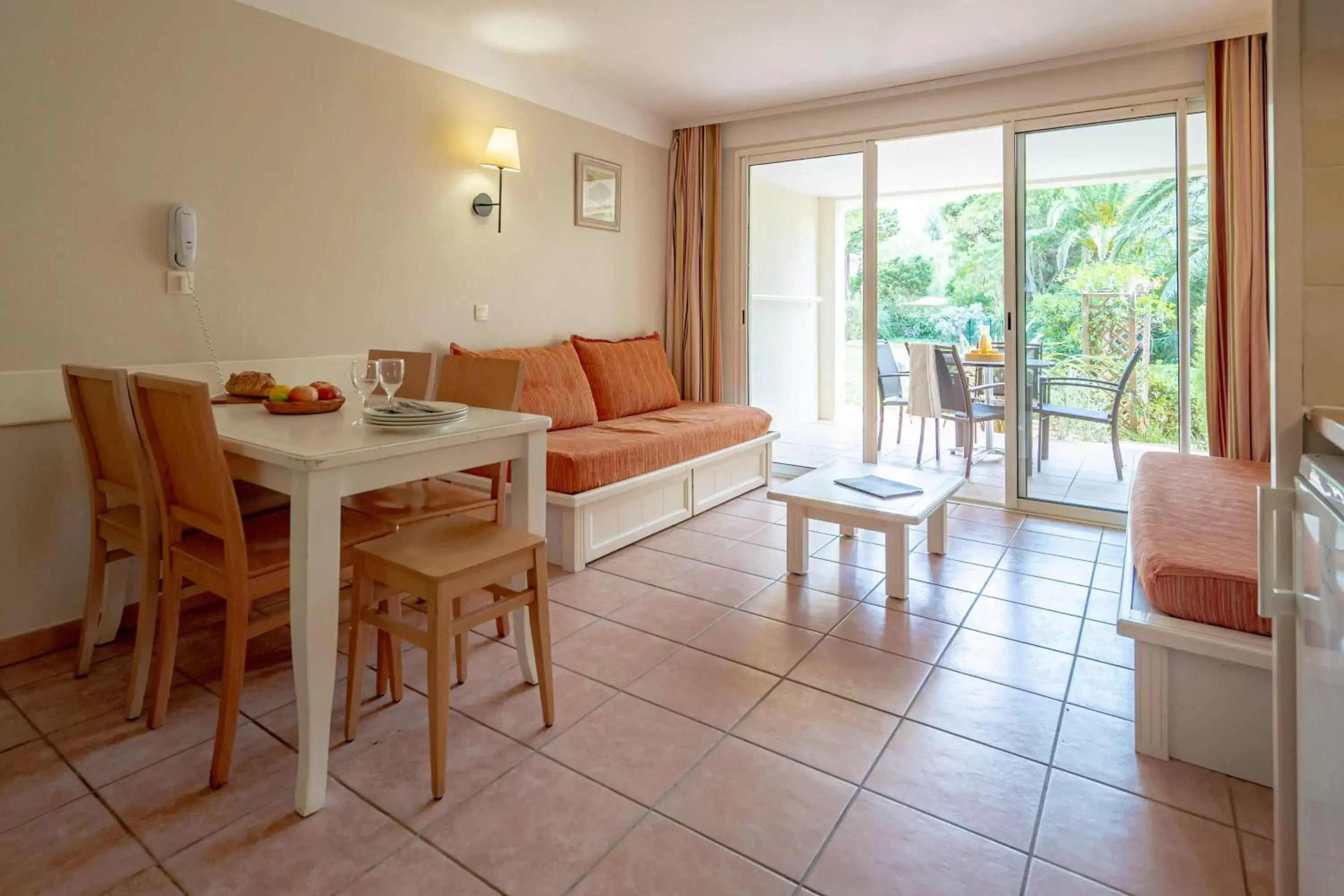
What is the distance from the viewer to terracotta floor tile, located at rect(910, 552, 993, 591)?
10.1 feet

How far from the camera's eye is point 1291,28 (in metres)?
1.17

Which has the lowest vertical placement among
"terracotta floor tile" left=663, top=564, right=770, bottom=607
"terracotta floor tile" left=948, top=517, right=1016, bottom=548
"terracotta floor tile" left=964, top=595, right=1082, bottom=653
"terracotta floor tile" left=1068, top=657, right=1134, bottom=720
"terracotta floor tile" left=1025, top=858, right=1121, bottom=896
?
"terracotta floor tile" left=1025, top=858, right=1121, bottom=896

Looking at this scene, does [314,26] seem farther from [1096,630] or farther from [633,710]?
[1096,630]

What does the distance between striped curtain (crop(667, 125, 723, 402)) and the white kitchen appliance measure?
4.17 meters

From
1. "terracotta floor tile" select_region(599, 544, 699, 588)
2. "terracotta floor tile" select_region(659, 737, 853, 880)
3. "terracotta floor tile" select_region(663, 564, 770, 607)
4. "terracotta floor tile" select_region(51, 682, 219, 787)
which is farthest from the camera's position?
"terracotta floor tile" select_region(599, 544, 699, 588)

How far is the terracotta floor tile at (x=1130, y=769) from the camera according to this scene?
168 centimetres

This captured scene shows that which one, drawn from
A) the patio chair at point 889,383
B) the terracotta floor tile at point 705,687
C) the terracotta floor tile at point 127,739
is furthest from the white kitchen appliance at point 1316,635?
the patio chair at point 889,383

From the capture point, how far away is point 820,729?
78.3 inches

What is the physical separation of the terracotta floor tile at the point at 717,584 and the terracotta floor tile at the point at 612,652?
422 millimetres

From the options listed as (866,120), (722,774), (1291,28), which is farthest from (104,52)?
(866,120)

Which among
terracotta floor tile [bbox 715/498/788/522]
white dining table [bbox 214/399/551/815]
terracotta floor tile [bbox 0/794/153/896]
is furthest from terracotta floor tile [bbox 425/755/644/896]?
terracotta floor tile [bbox 715/498/788/522]

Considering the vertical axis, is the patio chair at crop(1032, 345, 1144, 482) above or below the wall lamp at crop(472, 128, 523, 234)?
below

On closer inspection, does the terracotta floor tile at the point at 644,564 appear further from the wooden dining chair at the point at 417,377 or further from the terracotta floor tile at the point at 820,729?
the terracotta floor tile at the point at 820,729

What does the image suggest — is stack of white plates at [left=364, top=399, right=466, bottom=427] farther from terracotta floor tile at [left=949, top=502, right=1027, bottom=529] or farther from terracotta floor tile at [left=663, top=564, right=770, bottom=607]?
terracotta floor tile at [left=949, top=502, right=1027, bottom=529]
